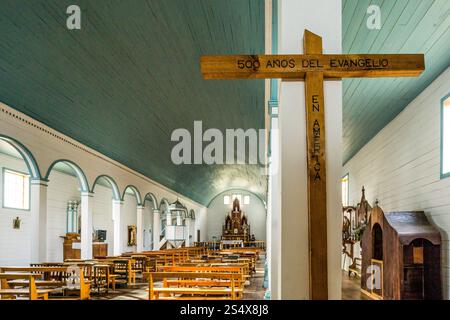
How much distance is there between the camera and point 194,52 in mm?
9680

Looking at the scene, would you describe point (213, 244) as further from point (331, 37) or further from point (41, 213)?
point (331, 37)

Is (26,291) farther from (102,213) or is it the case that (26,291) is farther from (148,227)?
(148,227)

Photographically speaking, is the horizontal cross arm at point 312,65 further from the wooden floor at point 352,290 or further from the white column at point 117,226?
the white column at point 117,226

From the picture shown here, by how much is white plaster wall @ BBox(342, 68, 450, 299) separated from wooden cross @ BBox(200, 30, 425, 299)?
4.90m

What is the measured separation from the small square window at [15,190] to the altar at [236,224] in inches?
821

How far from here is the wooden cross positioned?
95.2 inches

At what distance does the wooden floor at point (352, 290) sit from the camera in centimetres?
968

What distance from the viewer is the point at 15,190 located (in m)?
15.1

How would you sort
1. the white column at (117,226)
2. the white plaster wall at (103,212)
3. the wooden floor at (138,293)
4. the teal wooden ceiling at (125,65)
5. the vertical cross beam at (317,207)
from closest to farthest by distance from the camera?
the vertical cross beam at (317,207) < the teal wooden ceiling at (125,65) < the wooden floor at (138,293) < the white column at (117,226) < the white plaster wall at (103,212)

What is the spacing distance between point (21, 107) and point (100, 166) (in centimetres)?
513

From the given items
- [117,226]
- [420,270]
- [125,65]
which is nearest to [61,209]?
[117,226]

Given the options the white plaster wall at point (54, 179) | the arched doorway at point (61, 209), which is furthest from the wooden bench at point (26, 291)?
the arched doorway at point (61, 209)
